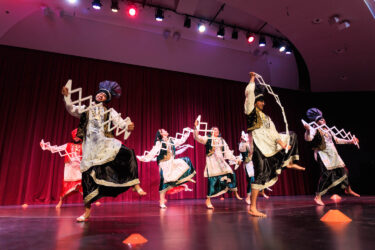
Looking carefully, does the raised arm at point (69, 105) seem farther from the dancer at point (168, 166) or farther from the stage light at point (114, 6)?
the stage light at point (114, 6)

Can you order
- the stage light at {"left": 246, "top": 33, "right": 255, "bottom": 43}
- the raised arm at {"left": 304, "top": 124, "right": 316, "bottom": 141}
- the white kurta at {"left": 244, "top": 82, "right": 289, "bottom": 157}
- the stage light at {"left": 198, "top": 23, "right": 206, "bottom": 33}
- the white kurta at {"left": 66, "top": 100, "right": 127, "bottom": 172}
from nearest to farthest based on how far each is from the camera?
the white kurta at {"left": 66, "top": 100, "right": 127, "bottom": 172}, the white kurta at {"left": 244, "top": 82, "right": 289, "bottom": 157}, the raised arm at {"left": 304, "top": 124, "right": 316, "bottom": 141}, the stage light at {"left": 198, "top": 23, "right": 206, "bottom": 33}, the stage light at {"left": 246, "top": 33, "right": 255, "bottom": 43}

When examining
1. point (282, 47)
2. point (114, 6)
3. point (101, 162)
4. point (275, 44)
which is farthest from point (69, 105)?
point (282, 47)

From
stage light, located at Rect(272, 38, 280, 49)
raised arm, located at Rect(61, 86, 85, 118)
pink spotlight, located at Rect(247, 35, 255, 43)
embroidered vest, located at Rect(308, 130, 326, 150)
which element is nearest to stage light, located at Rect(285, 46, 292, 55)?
stage light, located at Rect(272, 38, 280, 49)

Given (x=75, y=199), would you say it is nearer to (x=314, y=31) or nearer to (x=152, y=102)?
(x=152, y=102)

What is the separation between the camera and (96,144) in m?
2.64

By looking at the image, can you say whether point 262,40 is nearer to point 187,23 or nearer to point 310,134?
point 187,23

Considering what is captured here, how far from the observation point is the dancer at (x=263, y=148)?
277 cm

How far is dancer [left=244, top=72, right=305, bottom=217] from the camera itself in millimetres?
2773

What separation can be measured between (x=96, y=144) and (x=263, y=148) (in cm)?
185

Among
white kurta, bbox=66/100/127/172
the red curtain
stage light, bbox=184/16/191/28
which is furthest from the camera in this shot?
stage light, bbox=184/16/191/28

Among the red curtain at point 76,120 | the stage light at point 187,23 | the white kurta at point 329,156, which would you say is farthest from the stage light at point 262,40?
the white kurta at point 329,156

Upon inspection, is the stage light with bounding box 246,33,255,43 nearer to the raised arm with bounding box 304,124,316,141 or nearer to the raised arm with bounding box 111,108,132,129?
the raised arm with bounding box 304,124,316,141

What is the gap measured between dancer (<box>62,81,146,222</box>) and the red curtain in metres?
4.62

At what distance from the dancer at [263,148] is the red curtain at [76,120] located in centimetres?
498
